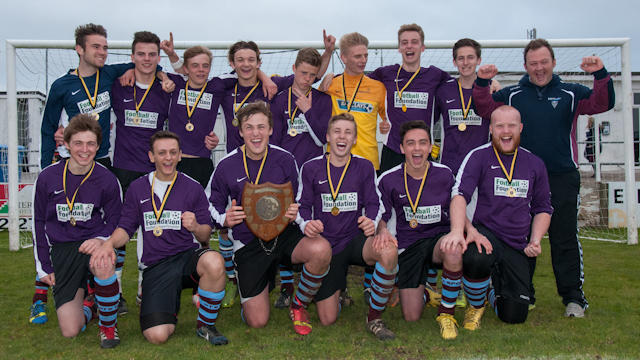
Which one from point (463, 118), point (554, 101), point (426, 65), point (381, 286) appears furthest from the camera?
point (426, 65)

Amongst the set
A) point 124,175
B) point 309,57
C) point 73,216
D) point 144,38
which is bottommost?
point 73,216

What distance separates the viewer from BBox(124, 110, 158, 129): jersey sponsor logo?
4219mm

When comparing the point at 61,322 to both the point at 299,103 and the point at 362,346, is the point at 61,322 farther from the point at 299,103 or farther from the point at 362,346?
the point at 299,103

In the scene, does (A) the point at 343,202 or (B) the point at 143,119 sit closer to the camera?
(A) the point at 343,202

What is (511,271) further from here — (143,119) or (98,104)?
(98,104)

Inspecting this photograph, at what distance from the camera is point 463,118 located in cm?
419

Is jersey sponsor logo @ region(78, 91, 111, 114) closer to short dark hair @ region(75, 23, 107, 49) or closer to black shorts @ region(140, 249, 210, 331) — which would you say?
short dark hair @ region(75, 23, 107, 49)

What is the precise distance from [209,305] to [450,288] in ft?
5.54

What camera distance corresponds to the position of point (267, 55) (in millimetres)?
6773

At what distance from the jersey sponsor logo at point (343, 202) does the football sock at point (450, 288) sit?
84cm

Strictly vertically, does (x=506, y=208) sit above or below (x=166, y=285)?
above

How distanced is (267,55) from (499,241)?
14.9 ft

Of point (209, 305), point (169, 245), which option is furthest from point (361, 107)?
point (209, 305)

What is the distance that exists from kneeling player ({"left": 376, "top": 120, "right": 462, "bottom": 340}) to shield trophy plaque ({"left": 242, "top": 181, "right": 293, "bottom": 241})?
75 centimetres
